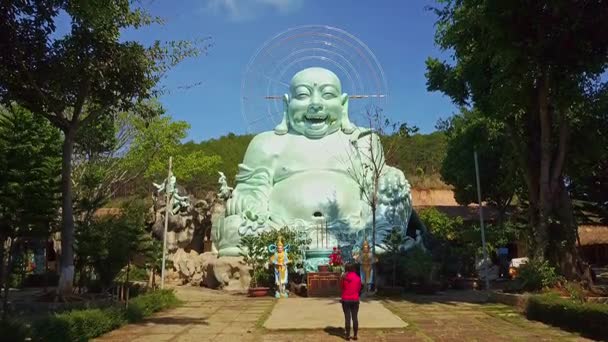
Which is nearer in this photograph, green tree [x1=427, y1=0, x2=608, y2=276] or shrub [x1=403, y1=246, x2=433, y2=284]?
green tree [x1=427, y1=0, x2=608, y2=276]

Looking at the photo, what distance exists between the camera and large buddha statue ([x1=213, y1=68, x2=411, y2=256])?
1839 cm

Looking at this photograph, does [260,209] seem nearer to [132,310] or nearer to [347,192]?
[347,192]

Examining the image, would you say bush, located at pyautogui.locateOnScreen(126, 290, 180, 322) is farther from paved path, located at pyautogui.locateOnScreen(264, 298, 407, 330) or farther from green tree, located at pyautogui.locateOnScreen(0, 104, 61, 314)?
green tree, located at pyautogui.locateOnScreen(0, 104, 61, 314)

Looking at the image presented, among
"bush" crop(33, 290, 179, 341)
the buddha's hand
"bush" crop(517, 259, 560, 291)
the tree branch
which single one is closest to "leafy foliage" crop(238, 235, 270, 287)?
the buddha's hand

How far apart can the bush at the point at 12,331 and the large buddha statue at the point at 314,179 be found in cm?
1163

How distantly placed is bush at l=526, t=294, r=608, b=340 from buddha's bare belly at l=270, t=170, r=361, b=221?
9145 mm

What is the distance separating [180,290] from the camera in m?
17.1

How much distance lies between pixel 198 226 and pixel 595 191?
14.7 m

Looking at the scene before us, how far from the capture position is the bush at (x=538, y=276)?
11.2 m

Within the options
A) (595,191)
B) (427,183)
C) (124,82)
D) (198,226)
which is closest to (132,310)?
(124,82)

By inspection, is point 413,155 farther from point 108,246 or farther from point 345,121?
point 108,246

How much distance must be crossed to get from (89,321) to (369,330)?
3.86 meters

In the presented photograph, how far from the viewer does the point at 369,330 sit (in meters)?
8.88

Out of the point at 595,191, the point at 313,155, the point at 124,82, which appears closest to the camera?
the point at 124,82
